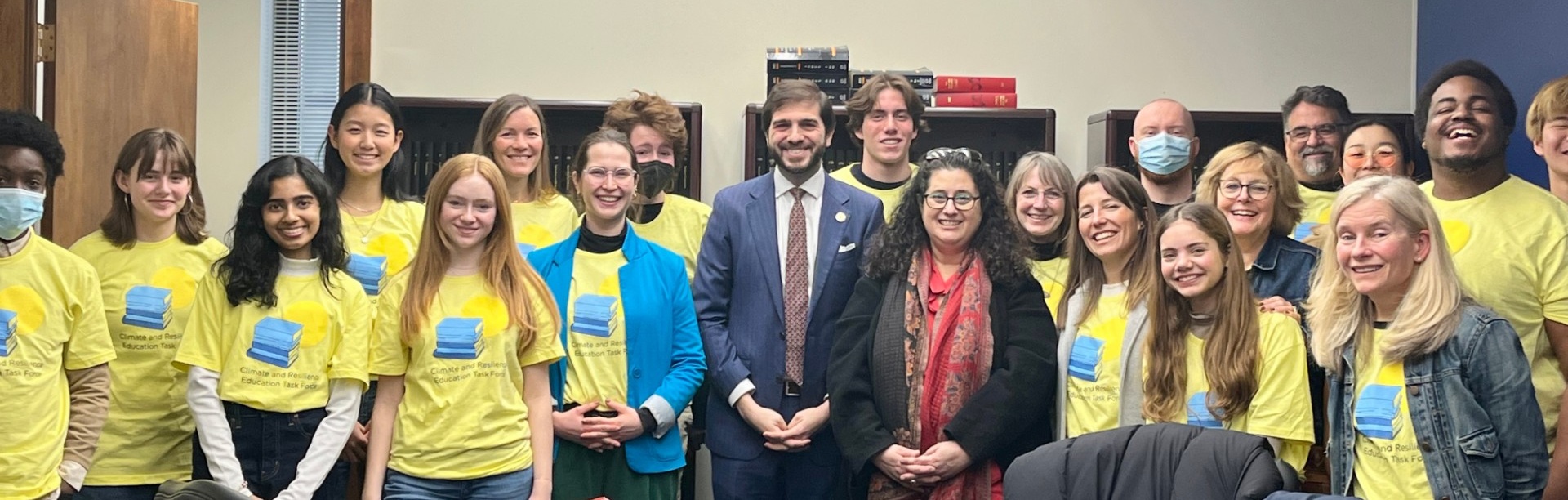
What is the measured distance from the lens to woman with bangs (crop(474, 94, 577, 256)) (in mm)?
3793

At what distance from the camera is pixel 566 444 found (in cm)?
335

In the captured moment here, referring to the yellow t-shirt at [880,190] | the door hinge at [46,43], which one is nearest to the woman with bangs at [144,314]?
the door hinge at [46,43]

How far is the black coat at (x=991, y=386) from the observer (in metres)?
3.12

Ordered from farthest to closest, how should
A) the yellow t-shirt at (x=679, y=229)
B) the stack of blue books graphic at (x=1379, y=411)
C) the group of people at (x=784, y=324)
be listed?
the yellow t-shirt at (x=679, y=229) < the group of people at (x=784, y=324) < the stack of blue books graphic at (x=1379, y=411)

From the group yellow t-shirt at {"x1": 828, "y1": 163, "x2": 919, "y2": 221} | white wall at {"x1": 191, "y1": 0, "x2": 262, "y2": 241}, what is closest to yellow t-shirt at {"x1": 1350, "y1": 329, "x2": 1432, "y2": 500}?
yellow t-shirt at {"x1": 828, "y1": 163, "x2": 919, "y2": 221}

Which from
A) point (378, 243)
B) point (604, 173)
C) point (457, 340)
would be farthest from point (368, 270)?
point (604, 173)

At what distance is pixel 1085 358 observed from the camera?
10.2 ft

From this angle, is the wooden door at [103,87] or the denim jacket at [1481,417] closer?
the denim jacket at [1481,417]

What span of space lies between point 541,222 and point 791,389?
918 millimetres

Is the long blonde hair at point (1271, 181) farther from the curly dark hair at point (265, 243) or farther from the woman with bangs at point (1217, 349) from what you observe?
the curly dark hair at point (265, 243)

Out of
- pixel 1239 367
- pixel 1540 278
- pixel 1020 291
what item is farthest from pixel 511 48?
pixel 1540 278

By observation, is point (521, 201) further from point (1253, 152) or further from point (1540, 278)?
point (1540, 278)

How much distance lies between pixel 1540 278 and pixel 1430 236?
1.83ft

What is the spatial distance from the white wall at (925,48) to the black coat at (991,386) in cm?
225
